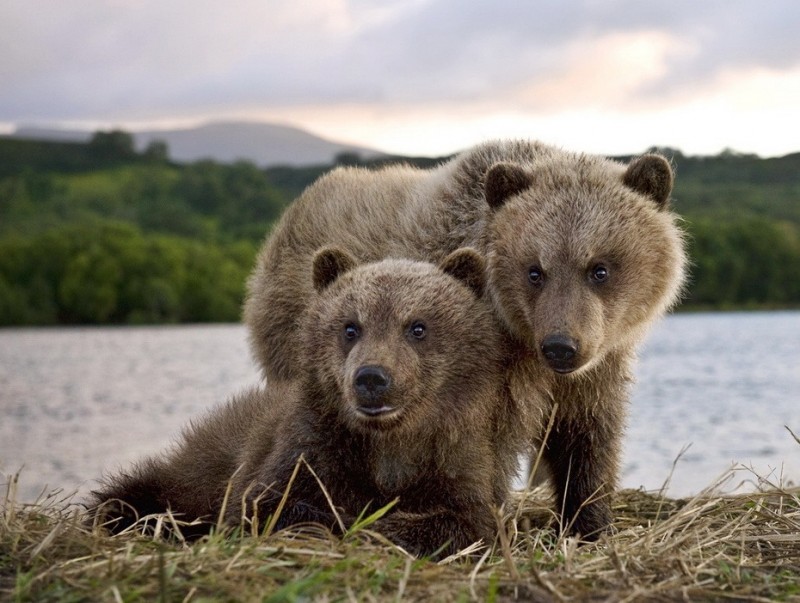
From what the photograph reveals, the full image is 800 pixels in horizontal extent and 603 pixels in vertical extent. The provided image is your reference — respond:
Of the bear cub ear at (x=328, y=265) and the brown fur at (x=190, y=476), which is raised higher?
the bear cub ear at (x=328, y=265)

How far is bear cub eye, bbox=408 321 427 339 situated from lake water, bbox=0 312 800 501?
2.21m

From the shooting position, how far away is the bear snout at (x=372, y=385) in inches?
199

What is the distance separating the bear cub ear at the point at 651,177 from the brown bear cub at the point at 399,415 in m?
1.23

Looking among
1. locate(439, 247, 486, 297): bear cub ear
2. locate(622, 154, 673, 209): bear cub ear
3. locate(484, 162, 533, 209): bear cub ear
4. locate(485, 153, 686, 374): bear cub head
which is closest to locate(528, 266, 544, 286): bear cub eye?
locate(485, 153, 686, 374): bear cub head

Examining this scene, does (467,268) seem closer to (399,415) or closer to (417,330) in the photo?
(417,330)

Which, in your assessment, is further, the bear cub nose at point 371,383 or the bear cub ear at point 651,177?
the bear cub ear at point 651,177

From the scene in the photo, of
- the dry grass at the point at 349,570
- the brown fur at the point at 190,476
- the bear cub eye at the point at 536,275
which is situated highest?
the bear cub eye at the point at 536,275

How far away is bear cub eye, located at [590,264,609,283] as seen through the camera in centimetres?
589

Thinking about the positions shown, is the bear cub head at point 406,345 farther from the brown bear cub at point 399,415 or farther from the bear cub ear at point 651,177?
the bear cub ear at point 651,177

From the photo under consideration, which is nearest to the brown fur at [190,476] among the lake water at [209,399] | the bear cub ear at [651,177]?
the lake water at [209,399]

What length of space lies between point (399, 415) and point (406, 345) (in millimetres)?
370

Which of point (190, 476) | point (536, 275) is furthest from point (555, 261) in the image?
point (190, 476)

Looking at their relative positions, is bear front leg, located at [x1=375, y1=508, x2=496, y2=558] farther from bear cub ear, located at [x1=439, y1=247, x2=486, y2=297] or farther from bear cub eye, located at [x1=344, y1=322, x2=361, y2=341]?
bear cub ear, located at [x1=439, y1=247, x2=486, y2=297]

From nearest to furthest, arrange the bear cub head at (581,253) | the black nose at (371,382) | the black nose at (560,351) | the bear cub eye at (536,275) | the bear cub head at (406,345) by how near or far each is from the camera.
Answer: the black nose at (371,382) < the bear cub head at (406,345) < the black nose at (560,351) < the bear cub head at (581,253) < the bear cub eye at (536,275)
